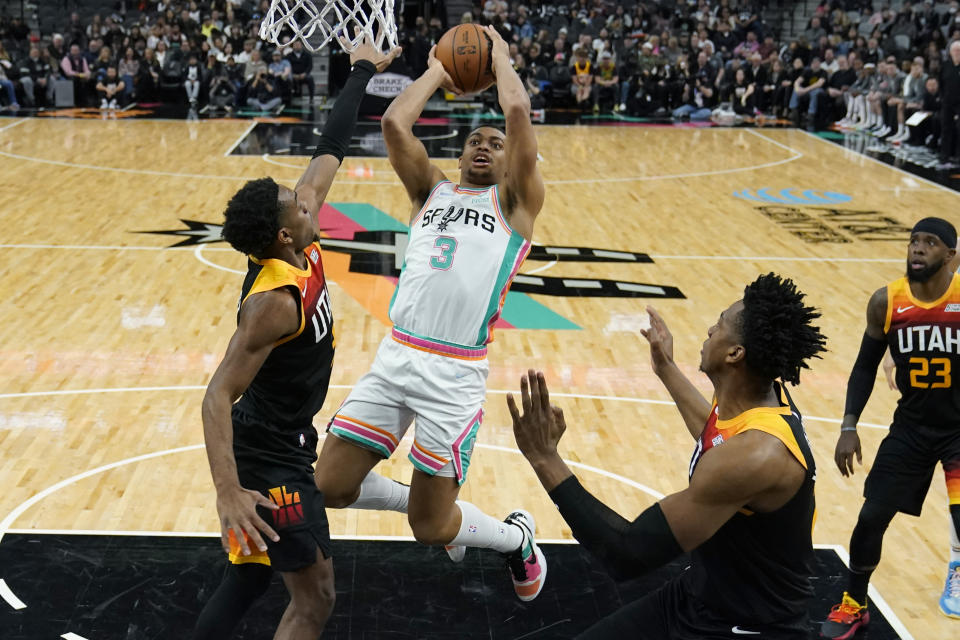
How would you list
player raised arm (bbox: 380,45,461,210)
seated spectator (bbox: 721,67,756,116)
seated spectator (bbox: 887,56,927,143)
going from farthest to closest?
seated spectator (bbox: 721,67,756,116) < seated spectator (bbox: 887,56,927,143) < player raised arm (bbox: 380,45,461,210)

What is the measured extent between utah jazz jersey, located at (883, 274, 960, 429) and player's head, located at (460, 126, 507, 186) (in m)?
1.81

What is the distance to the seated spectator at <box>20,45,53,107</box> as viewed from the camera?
Result: 2317 cm

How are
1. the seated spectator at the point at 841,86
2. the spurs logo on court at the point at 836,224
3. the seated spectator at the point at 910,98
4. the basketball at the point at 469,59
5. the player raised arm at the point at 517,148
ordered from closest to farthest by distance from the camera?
1. the player raised arm at the point at 517,148
2. the basketball at the point at 469,59
3. the spurs logo on court at the point at 836,224
4. the seated spectator at the point at 910,98
5. the seated spectator at the point at 841,86

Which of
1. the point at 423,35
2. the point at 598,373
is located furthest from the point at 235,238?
the point at 423,35

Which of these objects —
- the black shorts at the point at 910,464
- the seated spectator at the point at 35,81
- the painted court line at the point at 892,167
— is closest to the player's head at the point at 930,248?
the black shorts at the point at 910,464

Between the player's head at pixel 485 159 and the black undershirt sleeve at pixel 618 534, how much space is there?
6.80 ft

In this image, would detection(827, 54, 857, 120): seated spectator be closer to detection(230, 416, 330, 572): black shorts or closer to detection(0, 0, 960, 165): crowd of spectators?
detection(0, 0, 960, 165): crowd of spectators

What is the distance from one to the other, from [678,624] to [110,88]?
851 inches

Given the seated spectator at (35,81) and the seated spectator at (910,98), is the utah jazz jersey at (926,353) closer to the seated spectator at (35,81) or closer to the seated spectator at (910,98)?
the seated spectator at (910,98)

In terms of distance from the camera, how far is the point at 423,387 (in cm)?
478

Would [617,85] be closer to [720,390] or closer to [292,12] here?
[292,12]

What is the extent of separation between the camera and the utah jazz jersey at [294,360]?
161 inches

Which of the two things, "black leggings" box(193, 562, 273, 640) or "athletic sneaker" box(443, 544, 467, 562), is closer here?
"black leggings" box(193, 562, 273, 640)

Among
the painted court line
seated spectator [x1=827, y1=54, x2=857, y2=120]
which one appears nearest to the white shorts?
the painted court line
